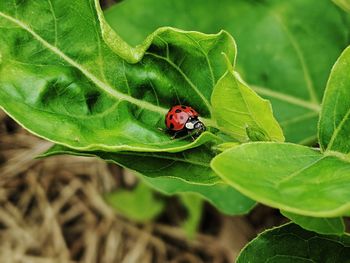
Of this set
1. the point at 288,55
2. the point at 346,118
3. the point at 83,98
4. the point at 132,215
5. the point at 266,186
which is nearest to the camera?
the point at 266,186

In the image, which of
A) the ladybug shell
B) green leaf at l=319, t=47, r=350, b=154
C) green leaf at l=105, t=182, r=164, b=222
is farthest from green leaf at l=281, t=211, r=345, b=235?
green leaf at l=105, t=182, r=164, b=222

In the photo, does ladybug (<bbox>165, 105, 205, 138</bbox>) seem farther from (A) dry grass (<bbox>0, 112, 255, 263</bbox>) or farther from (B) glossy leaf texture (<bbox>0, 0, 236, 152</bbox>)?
(A) dry grass (<bbox>0, 112, 255, 263</bbox>)

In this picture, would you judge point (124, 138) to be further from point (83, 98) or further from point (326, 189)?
point (326, 189)

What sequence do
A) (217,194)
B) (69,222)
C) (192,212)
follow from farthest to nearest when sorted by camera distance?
(69,222), (192,212), (217,194)

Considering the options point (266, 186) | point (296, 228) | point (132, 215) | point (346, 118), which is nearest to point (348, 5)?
point (346, 118)

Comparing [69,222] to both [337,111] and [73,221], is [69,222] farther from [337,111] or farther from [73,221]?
[337,111]

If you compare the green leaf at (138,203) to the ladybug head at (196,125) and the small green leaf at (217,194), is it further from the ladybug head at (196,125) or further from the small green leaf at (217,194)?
the ladybug head at (196,125)

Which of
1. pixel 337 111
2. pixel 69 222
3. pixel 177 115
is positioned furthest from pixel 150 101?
pixel 69 222
